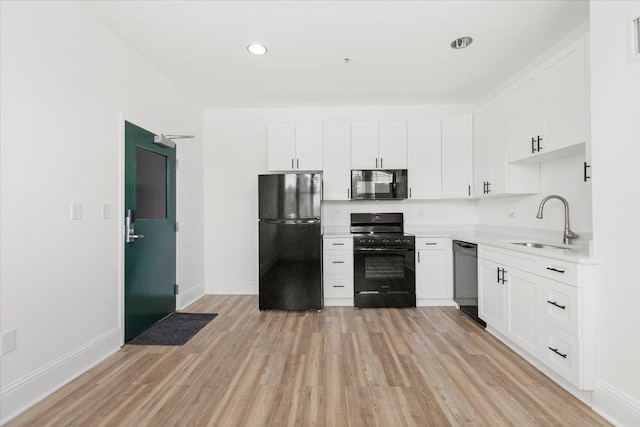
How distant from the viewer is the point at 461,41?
8.66ft

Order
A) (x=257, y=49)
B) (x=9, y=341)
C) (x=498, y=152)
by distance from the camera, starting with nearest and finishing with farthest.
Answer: (x=9, y=341) < (x=257, y=49) < (x=498, y=152)

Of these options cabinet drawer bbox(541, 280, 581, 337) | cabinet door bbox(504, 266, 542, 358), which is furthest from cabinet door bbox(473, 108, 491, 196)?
cabinet drawer bbox(541, 280, 581, 337)

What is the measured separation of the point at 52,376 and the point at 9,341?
0.44m

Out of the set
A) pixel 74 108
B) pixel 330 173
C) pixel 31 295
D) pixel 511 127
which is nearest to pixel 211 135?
pixel 330 173

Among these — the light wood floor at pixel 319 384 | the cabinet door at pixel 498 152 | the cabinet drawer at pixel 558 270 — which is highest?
the cabinet door at pixel 498 152

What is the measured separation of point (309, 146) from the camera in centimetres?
400

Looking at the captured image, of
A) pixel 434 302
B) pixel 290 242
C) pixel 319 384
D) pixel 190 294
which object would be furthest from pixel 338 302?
pixel 190 294

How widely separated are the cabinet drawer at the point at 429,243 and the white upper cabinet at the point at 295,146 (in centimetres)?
164

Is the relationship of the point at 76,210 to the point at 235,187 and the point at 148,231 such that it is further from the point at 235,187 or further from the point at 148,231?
the point at 235,187

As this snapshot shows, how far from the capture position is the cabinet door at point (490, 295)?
2.66 meters

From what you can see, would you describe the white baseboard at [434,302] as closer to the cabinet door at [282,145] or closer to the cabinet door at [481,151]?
the cabinet door at [481,151]

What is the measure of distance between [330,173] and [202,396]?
9.39 ft

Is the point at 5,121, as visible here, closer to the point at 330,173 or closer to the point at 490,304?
the point at 330,173

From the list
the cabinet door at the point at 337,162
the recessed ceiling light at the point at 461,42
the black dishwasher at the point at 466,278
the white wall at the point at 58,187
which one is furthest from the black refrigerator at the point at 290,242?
the recessed ceiling light at the point at 461,42
